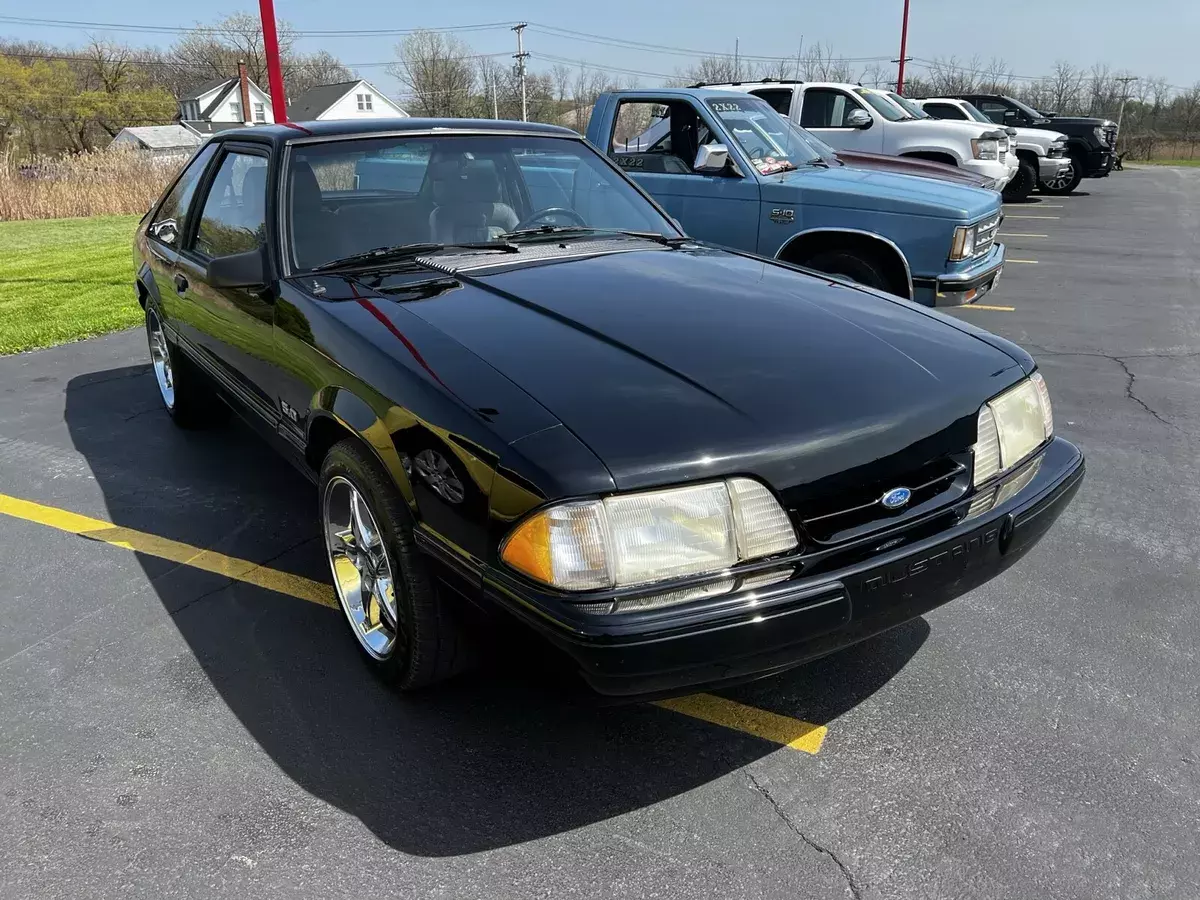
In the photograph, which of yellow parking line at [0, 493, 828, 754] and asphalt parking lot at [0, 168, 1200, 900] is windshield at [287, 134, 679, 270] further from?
asphalt parking lot at [0, 168, 1200, 900]

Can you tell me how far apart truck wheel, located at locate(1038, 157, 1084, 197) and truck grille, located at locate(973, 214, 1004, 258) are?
45.0 ft

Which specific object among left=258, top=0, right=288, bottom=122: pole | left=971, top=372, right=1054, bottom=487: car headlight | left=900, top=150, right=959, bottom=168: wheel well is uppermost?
left=258, top=0, right=288, bottom=122: pole

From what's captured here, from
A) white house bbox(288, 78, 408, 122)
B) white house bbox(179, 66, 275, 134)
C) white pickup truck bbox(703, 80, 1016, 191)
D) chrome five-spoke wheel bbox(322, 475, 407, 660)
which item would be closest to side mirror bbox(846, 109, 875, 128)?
white pickup truck bbox(703, 80, 1016, 191)

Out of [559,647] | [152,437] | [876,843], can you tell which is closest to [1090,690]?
[876,843]

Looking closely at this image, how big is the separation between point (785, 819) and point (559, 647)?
0.77 meters

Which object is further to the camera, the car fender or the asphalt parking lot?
the car fender

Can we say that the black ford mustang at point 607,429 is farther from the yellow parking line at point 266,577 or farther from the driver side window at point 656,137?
the driver side window at point 656,137

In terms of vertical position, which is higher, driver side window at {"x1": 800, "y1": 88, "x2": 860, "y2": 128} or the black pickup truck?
driver side window at {"x1": 800, "y1": 88, "x2": 860, "y2": 128}

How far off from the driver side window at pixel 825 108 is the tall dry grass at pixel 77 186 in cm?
1214

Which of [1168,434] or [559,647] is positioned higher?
[559,647]

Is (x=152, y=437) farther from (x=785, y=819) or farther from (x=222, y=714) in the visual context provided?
(x=785, y=819)

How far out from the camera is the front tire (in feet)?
7.45

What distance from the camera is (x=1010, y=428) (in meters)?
2.39

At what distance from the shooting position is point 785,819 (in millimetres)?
2137
